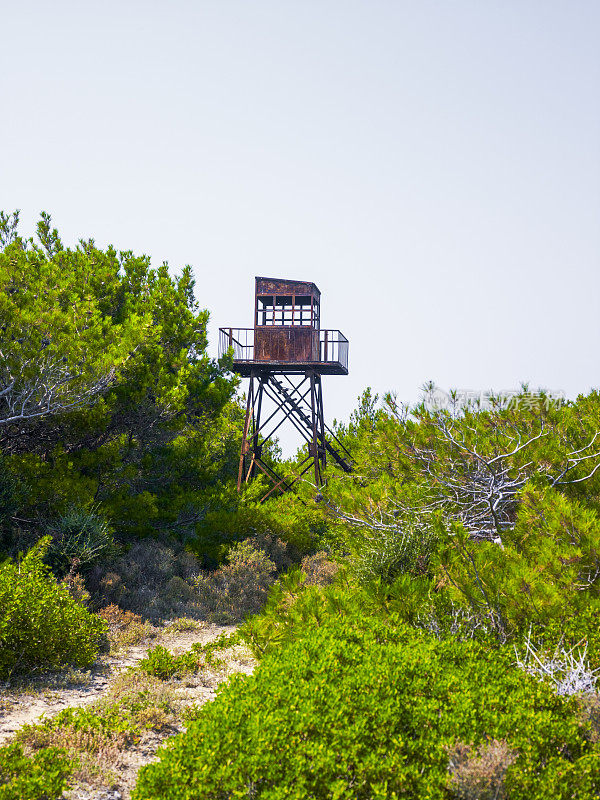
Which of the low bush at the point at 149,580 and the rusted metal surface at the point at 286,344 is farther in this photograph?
the rusted metal surface at the point at 286,344

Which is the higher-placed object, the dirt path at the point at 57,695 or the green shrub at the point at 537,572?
the green shrub at the point at 537,572

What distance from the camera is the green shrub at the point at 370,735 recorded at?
398 centimetres

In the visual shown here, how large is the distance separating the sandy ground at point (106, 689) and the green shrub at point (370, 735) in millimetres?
1297

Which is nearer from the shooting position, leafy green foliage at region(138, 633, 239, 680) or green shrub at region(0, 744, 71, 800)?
green shrub at region(0, 744, 71, 800)

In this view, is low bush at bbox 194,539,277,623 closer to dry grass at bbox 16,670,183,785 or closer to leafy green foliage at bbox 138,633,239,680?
leafy green foliage at bbox 138,633,239,680

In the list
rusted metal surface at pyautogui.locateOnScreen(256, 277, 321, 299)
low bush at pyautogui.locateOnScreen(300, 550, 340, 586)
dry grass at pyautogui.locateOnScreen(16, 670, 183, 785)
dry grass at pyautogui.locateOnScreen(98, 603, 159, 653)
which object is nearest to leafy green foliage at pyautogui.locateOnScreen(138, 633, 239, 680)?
dry grass at pyautogui.locateOnScreen(16, 670, 183, 785)

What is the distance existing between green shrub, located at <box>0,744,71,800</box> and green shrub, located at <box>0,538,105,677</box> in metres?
2.88

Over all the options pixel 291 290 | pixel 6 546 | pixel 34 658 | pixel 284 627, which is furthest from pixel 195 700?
pixel 291 290

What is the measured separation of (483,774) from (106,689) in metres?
5.92

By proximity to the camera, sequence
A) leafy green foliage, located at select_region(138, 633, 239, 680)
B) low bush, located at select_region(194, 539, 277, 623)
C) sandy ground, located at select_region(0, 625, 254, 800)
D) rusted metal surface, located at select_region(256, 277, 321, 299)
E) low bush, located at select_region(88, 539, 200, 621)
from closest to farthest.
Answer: sandy ground, located at select_region(0, 625, 254, 800) → leafy green foliage, located at select_region(138, 633, 239, 680) → low bush, located at select_region(88, 539, 200, 621) → low bush, located at select_region(194, 539, 277, 623) → rusted metal surface, located at select_region(256, 277, 321, 299)

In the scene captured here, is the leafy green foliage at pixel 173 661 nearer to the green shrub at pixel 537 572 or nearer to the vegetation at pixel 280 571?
the vegetation at pixel 280 571

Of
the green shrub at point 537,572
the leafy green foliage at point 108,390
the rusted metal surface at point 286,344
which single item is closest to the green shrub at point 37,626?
the leafy green foliage at point 108,390

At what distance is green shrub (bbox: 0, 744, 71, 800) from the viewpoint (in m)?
4.68

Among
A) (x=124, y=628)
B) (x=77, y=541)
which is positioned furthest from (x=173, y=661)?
(x=77, y=541)
